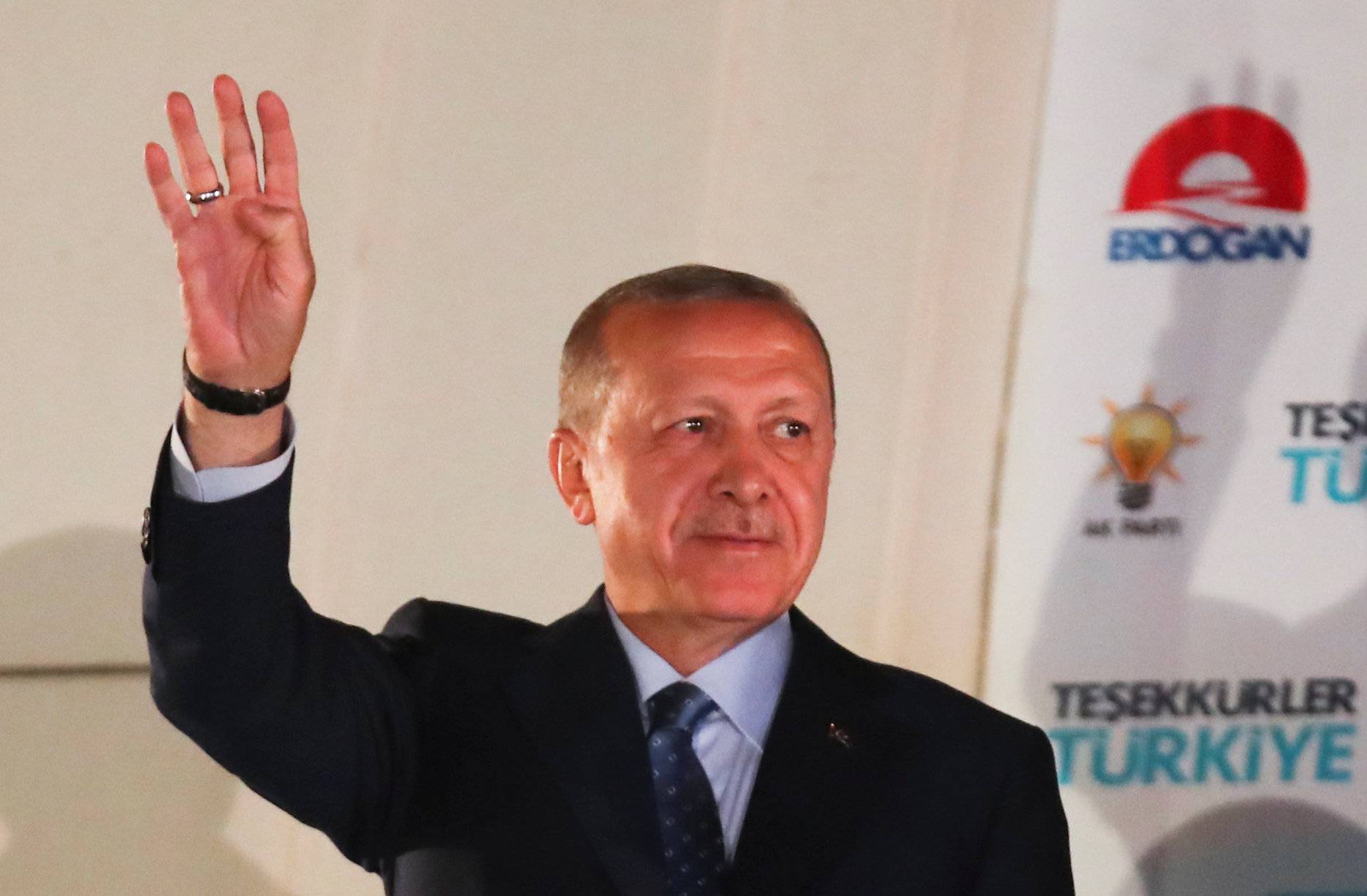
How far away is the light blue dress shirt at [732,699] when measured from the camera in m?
1.52

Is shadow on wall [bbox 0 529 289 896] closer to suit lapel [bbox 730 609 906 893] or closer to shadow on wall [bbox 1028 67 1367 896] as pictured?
suit lapel [bbox 730 609 906 893]

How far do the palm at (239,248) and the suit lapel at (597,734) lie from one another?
41 cm

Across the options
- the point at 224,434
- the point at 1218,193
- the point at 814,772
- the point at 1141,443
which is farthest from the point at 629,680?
the point at 1218,193

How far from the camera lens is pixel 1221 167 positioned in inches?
117

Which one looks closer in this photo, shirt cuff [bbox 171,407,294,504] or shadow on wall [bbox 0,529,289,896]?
shirt cuff [bbox 171,407,294,504]

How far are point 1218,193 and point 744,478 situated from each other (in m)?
1.81

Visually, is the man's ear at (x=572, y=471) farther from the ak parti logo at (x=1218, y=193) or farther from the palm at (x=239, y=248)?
the ak parti logo at (x=1218, y=193)

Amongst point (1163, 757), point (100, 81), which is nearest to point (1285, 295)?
point (1163, 757)

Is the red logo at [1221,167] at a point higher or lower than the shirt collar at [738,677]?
higher

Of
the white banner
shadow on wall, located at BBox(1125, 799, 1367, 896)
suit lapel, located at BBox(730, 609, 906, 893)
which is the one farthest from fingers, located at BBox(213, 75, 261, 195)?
shadow on wall, located at BBox(1125, 799, 1367, 896)

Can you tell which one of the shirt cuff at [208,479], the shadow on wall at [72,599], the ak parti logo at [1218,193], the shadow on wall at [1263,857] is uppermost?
the ak parti logo at [1218,193]

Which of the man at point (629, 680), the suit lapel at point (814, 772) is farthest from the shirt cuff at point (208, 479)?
the suit lapel at point (814, 772)

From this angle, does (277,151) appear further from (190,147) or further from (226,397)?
(226,397)

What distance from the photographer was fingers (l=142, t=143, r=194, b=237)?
1.29 metres
